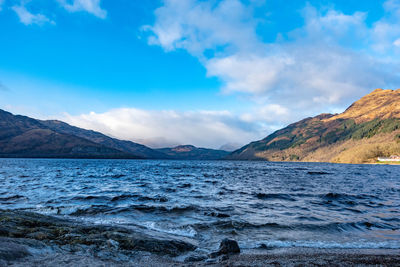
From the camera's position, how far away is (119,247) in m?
9.25

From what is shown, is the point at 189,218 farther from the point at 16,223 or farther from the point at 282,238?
the point at 16,223

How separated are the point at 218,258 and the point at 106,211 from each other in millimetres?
11996

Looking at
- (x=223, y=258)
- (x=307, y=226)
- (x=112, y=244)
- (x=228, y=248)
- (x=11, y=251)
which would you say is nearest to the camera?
(x=11, y=251)

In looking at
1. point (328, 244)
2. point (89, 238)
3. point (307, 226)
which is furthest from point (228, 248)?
point (307, 226)

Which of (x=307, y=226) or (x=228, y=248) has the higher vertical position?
(x=228, y=248)

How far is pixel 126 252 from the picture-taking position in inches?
345

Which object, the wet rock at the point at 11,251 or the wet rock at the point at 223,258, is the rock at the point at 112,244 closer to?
the wet rock at the point at 11,251

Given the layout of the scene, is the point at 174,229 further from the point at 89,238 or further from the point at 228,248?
the point at 89,238

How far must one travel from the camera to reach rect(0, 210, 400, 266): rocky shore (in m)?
7.40

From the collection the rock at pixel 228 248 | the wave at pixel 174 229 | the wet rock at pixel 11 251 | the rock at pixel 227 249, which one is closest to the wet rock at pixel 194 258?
the rock at pixel 227 249

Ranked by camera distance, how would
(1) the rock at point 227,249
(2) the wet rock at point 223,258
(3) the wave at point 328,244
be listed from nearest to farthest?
(2) the wet rock at point 223,258, (1) the rock at point 227,249, (3) the wave at point 328,244

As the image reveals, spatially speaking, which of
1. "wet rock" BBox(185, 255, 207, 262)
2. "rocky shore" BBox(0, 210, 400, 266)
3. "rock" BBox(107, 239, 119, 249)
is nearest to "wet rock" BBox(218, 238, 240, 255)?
"rocky shore" BBox(0, 210, 400, 266)

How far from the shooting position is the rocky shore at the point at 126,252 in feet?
24.3

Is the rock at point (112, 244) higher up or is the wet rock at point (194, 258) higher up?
the rock at point (112, 244)
